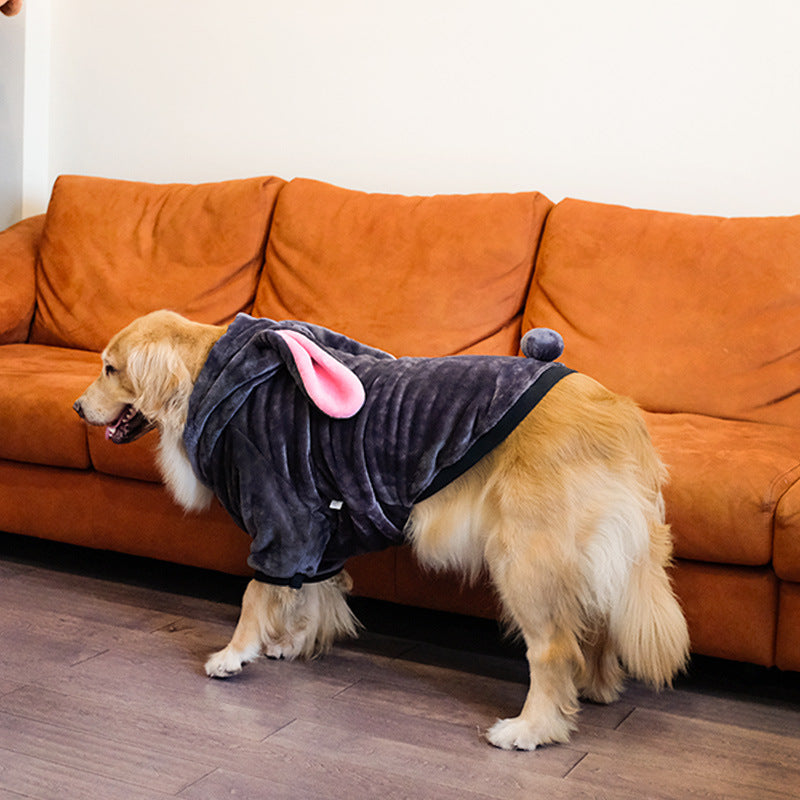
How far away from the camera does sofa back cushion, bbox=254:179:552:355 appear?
2.97 m

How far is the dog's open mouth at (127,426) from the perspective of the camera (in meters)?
2.36

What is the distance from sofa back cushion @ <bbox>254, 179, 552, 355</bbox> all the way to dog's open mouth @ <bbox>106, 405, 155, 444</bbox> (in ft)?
2.84

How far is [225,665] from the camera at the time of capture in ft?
7.06

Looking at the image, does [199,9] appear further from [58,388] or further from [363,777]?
[363,777]

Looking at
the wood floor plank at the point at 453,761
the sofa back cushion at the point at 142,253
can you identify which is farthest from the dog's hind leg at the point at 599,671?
the sofa back cushion at the point at 142,253

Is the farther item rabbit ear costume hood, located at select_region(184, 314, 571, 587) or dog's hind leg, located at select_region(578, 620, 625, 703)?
dog's hind leg, located at select_region(578, 620, 625, 703)

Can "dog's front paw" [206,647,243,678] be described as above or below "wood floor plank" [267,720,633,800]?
below

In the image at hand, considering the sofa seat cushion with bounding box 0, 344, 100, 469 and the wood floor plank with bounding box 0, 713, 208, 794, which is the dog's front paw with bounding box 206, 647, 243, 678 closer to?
the wood floor plank with bounding box 0, 713, 208, 794

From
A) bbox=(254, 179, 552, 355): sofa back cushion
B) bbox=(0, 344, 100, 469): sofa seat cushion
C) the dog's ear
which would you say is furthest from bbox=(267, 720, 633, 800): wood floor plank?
bbox=(254, 179, 552, 355): sofa back cushion

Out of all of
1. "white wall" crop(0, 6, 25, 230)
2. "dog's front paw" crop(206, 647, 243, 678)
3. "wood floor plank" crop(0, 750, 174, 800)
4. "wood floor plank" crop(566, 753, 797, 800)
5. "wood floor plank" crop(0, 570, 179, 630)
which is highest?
"white wall" crop(0, 6, 25, 230)

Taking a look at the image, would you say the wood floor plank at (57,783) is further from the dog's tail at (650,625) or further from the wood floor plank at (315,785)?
the dog's tail at (650,625)

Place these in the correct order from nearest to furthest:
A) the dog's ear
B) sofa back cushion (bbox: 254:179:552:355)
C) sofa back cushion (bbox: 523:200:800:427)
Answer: the dog's ear < sofa back cushion (bbox: 523:200:800:427) < sofa back cushion (bbox: 254:179:552:355)

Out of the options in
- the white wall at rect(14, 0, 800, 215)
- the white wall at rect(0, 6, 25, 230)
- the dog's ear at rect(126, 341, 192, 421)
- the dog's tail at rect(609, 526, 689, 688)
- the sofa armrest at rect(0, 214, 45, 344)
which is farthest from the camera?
the white wall at rect(0, 6, 25, 230)

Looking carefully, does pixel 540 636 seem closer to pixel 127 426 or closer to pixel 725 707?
pixel 725 707
